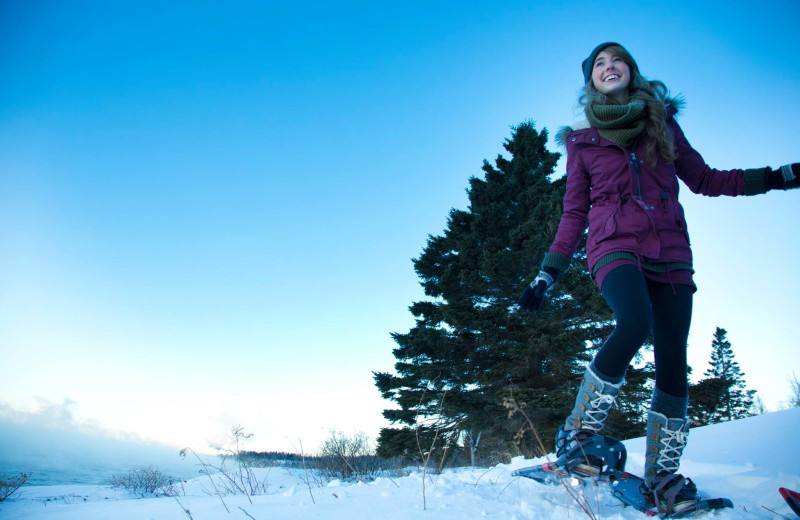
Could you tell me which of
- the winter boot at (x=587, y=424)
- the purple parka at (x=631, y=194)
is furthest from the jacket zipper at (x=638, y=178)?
the winter boot at (x=587, y=424)

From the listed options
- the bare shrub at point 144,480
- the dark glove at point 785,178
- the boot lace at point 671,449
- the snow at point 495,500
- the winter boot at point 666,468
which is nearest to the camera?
the snow at point 495,500

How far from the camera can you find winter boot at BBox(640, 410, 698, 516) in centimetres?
134

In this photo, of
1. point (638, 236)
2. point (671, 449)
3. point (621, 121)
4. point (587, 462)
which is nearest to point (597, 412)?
point (587, 462)

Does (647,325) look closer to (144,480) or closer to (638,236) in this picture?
(638,236)

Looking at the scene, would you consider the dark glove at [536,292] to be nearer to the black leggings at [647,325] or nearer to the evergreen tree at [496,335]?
the black leggings at [647,325]

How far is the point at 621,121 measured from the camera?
1.80 metres

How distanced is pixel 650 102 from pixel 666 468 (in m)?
1.67

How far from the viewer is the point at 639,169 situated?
5.84 ft

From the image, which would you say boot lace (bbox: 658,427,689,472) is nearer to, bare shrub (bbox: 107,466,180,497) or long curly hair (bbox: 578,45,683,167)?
long curly hair (bbox: 578,45,683,167)

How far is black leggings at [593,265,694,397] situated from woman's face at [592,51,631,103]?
1015mm

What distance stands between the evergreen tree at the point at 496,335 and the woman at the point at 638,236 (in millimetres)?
5525

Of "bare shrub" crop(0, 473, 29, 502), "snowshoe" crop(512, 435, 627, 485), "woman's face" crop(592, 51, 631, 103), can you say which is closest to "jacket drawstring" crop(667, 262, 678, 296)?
"snowshoe" crop(512, 435, 627, 485)

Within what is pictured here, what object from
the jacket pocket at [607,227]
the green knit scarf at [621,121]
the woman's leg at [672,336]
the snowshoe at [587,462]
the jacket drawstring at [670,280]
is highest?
the green knit scarf at [621,121]

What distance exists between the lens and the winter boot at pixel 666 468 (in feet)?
4.40
